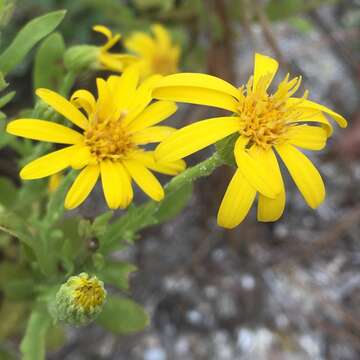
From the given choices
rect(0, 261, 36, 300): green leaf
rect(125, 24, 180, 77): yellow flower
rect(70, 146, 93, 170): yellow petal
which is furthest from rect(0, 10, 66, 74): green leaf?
rect(125, 24, 180, 77): yellow flower

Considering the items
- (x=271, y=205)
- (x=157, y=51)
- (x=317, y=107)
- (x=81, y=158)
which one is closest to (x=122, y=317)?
(x=81, y=158)

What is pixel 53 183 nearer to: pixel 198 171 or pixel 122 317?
pixel 122 317

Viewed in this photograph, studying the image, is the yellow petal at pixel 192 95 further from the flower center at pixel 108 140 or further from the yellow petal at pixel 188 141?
the flower center at pixel 108 140

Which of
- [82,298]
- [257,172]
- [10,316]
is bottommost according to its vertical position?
[10,316]

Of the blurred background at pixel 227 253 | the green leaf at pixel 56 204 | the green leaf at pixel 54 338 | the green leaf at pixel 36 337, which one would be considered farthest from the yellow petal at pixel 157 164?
the blurred background at pixel 227 253

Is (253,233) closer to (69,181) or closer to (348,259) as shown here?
(348,259)

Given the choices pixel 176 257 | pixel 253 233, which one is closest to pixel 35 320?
pixel 176 257
